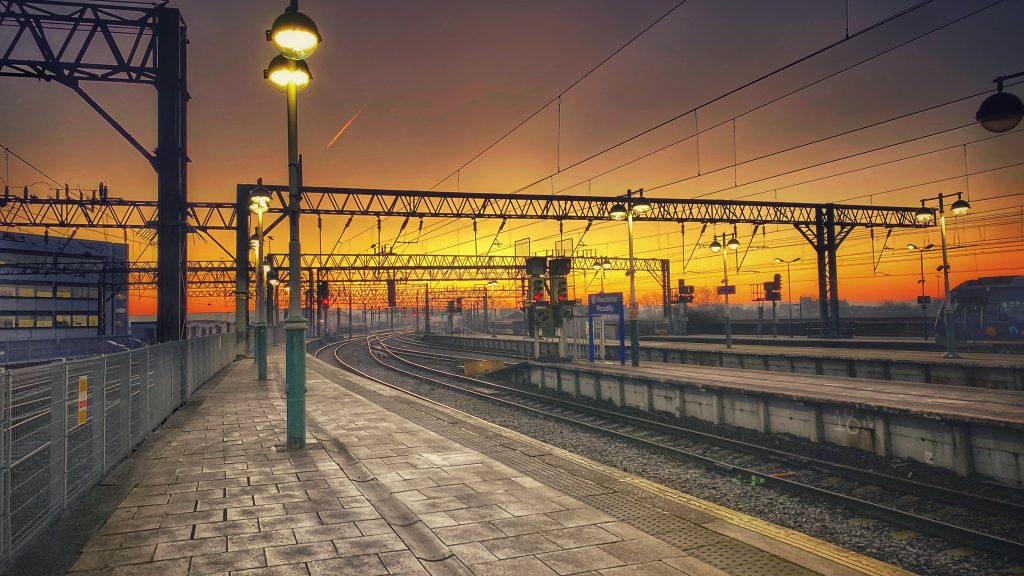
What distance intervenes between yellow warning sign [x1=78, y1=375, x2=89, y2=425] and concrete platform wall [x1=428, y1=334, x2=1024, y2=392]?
1959 cm

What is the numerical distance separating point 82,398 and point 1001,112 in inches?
503

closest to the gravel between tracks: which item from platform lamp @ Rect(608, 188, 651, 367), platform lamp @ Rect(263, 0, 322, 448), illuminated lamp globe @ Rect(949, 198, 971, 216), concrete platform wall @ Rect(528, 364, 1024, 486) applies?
concrete platform wall @ Rect(528, 364, 1024, 486)

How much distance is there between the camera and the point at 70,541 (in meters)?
5.70

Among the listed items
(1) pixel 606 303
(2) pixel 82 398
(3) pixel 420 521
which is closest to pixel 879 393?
(3) pixel 420 521

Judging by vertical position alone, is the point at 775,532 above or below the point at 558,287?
below

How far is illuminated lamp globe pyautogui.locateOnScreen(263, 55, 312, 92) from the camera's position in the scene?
9.16 m

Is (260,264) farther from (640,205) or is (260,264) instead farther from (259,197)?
(640,205)

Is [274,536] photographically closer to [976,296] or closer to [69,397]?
[69,397]

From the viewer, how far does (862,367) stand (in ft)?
68.6

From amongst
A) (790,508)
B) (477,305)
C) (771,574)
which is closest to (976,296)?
(790,508)

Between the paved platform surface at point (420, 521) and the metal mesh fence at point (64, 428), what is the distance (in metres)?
0.60

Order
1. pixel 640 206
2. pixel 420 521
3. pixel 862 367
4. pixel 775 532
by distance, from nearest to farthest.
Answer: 1. pixel 775 532
2. pixel 420 521
3. pixel 640 206
4. pixel 862 367

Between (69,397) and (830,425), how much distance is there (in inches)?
487

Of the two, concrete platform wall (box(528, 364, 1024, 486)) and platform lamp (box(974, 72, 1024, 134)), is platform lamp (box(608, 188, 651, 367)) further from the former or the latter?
platform lamp (box(974, 72, 1024, 134))
